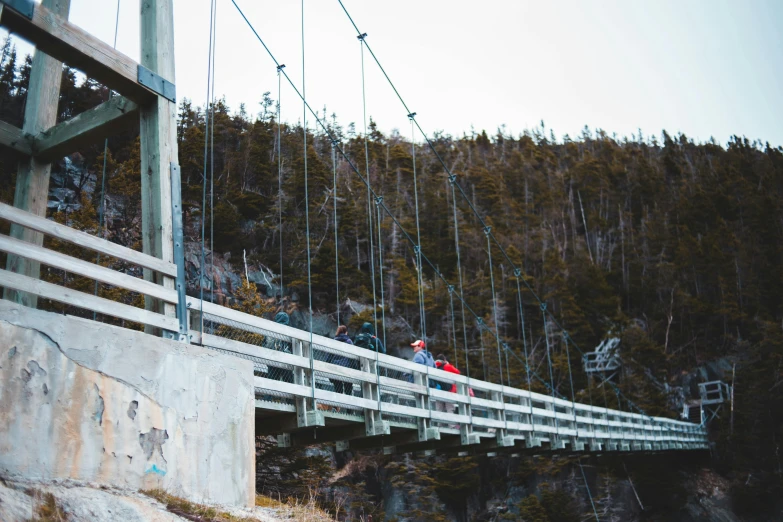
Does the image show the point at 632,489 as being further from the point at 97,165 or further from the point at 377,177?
the point at 377,177

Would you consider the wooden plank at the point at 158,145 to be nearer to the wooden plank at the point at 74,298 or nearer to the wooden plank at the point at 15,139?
the wooden plank at the point at 74,298

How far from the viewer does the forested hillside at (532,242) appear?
28844 millimetres

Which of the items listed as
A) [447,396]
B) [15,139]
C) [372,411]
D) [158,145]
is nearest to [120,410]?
[158,145]

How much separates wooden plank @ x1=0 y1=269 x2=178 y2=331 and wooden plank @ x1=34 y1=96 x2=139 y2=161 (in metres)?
1.79

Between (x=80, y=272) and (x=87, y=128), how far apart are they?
5.81 ft

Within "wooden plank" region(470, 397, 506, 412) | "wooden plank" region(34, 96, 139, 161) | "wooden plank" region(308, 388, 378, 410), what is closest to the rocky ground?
"wooden plank" region(308, 388, 378, 410)

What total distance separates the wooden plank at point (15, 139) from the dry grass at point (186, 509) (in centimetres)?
336

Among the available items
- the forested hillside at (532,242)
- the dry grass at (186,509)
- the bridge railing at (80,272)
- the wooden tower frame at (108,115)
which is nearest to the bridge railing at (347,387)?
the bridge railing at (80,272)

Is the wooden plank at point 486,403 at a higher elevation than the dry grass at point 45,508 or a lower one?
higher

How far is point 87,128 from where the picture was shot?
6.24 meters

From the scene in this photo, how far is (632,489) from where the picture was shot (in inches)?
1143

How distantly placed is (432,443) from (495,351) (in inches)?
839

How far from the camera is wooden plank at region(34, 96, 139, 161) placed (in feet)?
Answer: 20.4

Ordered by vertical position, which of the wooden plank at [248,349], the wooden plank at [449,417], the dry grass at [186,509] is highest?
the wooden plank at [248,349]
